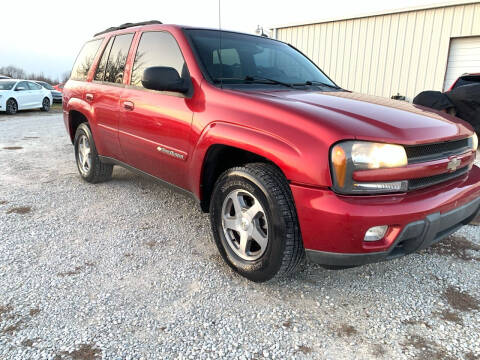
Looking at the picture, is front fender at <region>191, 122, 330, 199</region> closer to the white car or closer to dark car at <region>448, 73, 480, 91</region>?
dark car at <region>448, 73, 480, 91</region>

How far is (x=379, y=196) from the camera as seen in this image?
1971mm

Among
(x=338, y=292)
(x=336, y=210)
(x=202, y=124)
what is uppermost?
(x=202, y=124)

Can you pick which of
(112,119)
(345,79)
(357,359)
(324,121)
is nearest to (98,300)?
(357,359)

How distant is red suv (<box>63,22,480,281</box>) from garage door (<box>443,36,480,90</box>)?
26.7ft

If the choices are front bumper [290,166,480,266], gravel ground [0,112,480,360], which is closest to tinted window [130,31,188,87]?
gravel ground [0,112,480,360]

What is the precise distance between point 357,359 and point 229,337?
65cm

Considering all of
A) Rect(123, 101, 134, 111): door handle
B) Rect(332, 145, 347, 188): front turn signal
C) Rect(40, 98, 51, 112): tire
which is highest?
Rect(123, 101, 134, 111): door handle

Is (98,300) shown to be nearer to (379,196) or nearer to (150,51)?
(379,196)

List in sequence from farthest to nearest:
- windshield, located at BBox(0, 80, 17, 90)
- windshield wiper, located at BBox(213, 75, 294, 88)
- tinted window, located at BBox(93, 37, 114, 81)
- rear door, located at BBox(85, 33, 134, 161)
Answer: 1. windshield, located at BBox(0, 80, 17, 90)
2. tinted window, located at BBox(93, 37, 114, 81)
3. rear door, located at BBox(85, 33, 134, 161)
4. windshield wiper, located at BBox(213, 75, 294, 88)

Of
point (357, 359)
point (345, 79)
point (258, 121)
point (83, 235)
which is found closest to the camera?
point (357, 359)

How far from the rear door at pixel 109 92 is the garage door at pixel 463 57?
9284 millimetres

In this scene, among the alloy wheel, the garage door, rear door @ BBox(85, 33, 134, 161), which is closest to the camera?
the alloy wheel

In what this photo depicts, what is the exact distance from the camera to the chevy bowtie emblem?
7.37 feet

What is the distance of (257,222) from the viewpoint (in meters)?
2.44
